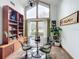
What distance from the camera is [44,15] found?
10.1 metres

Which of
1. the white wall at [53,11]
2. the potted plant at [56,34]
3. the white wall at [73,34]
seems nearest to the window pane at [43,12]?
the white wall at [53,11]

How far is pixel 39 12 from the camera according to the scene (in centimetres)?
1017

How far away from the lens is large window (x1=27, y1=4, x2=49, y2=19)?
10.1m

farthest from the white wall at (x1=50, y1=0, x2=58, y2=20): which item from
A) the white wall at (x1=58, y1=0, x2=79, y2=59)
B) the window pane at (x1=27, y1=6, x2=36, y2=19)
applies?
the white wall at (x1=58, y1=0, x2=79, y2=59)

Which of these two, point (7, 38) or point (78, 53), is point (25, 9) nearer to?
point (7, 38)

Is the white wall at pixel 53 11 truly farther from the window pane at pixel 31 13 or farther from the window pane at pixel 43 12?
the window pane at pixel 31 13

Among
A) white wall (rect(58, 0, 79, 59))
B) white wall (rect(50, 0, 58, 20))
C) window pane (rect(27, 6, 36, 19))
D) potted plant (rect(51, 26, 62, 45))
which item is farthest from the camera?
window pane (rect(27, 6, 36, 19))

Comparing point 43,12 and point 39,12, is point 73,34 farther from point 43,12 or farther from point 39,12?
point 39,12

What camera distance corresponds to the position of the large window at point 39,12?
10062 mm

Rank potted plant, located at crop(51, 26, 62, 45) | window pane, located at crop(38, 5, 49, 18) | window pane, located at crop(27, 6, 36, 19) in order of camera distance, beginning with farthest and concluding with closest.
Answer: window pane, located at crop(27, 6, 36, 19)
window pane, located at crop(38, 5, 49, 18)
potted plant, located at crop(51, 26, 62, 45)

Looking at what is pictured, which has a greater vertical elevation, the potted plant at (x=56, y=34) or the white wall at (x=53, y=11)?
the white wall at (x=53, y=11)

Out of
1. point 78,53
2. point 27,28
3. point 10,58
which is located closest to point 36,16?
point 27,28

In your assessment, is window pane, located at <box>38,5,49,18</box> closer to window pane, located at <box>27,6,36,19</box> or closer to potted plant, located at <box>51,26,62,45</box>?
window pane, located at <box>27,6,36,19</box>

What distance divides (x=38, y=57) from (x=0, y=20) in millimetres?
2413
